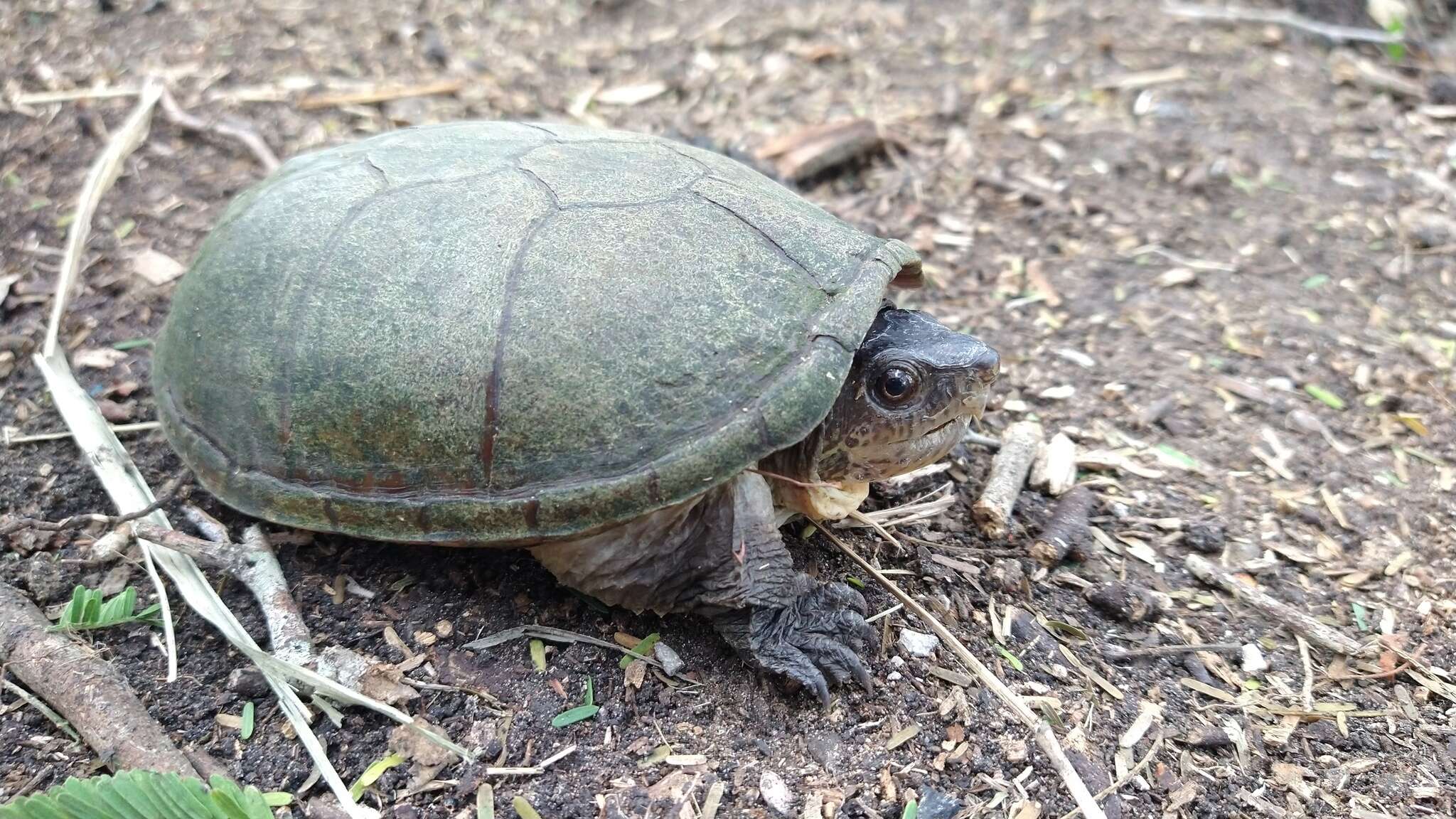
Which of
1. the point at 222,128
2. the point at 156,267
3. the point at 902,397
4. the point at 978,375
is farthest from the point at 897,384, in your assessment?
the point at 222,128

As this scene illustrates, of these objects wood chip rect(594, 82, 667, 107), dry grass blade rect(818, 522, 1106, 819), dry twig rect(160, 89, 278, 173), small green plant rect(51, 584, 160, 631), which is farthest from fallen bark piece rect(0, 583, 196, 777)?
wood chip rect(594, 82, 667, 107)

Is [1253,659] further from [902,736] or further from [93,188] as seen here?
[93,188]

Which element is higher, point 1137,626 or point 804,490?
point 804,490

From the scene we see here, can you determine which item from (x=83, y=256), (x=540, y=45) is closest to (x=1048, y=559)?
(x=83, y=256)

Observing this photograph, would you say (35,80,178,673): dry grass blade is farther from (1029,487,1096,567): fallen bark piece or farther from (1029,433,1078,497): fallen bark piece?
(1029,433,1078,497): fallen bark piece

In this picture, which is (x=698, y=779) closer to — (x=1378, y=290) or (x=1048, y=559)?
(x=1048, y=559)
